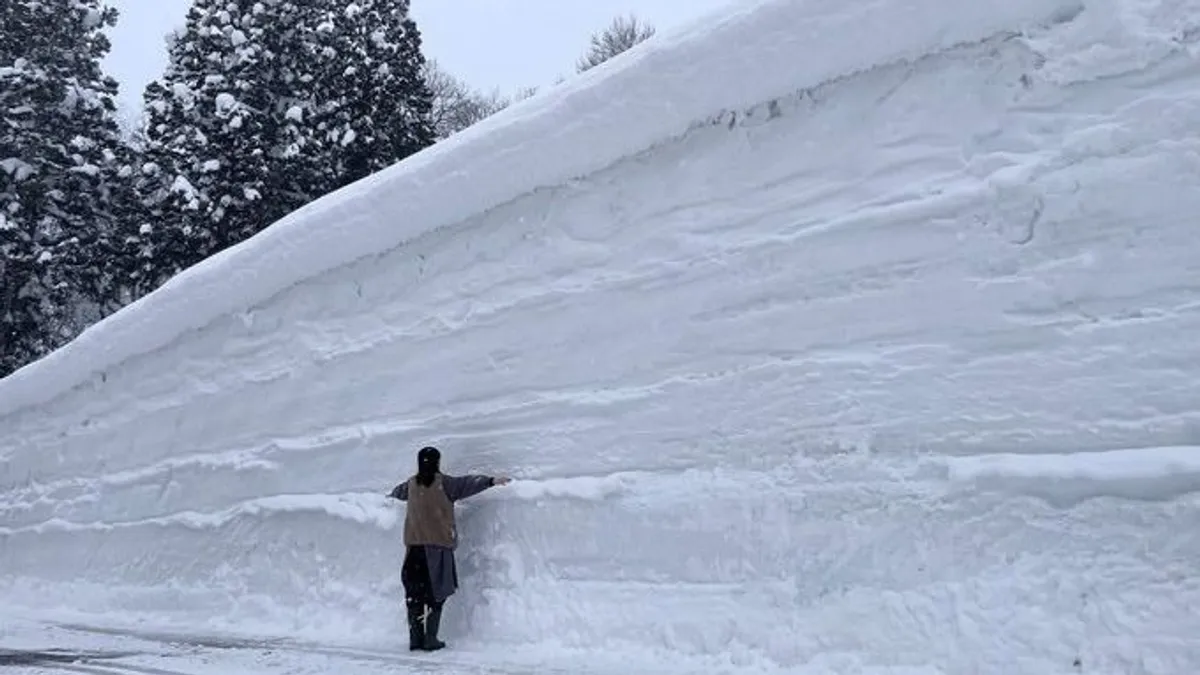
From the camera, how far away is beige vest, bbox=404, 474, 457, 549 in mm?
7539

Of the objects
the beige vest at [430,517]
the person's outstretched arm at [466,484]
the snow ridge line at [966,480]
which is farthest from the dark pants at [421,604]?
the snow ridge line at [966,480]

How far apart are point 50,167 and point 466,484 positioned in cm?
1732

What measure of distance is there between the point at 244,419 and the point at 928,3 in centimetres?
681

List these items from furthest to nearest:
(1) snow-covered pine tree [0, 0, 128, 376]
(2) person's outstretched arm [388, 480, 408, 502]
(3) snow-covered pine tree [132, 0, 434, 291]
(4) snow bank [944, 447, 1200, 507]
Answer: (3) snow-covered pine tree [132, 0, 434, 291] → (1) snow-covered pine tree [0, 0, 128, 376] → (2) person's outstretched arm [388, 480, 408, 502] → (4) snow bank [944, 447, 1200, 507]

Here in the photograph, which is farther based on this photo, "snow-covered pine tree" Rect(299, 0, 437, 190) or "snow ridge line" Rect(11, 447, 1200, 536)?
"snow-covered pine tree" Rect(299, 0, 437, 190)

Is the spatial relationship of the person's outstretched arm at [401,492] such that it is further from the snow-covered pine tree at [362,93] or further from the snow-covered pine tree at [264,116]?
the snow-covered pine tree at [362,93]

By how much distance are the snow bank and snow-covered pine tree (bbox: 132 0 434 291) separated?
60.5 feet

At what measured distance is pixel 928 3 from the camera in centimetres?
625

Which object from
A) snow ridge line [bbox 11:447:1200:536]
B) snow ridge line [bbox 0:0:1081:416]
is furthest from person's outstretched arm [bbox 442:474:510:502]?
snow ridge line [bbox 0:0:1081:416]

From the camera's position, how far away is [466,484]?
7676 millimetres

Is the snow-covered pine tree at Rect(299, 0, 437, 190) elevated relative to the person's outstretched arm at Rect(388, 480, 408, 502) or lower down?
elevated

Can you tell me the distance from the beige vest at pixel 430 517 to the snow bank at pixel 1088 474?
3326 millimetres

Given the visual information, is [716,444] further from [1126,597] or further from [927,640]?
[1126,597]

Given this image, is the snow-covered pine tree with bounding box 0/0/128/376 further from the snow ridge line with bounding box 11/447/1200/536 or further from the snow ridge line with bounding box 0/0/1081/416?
the snow ridge line with bounding box 11/447/1200/536
